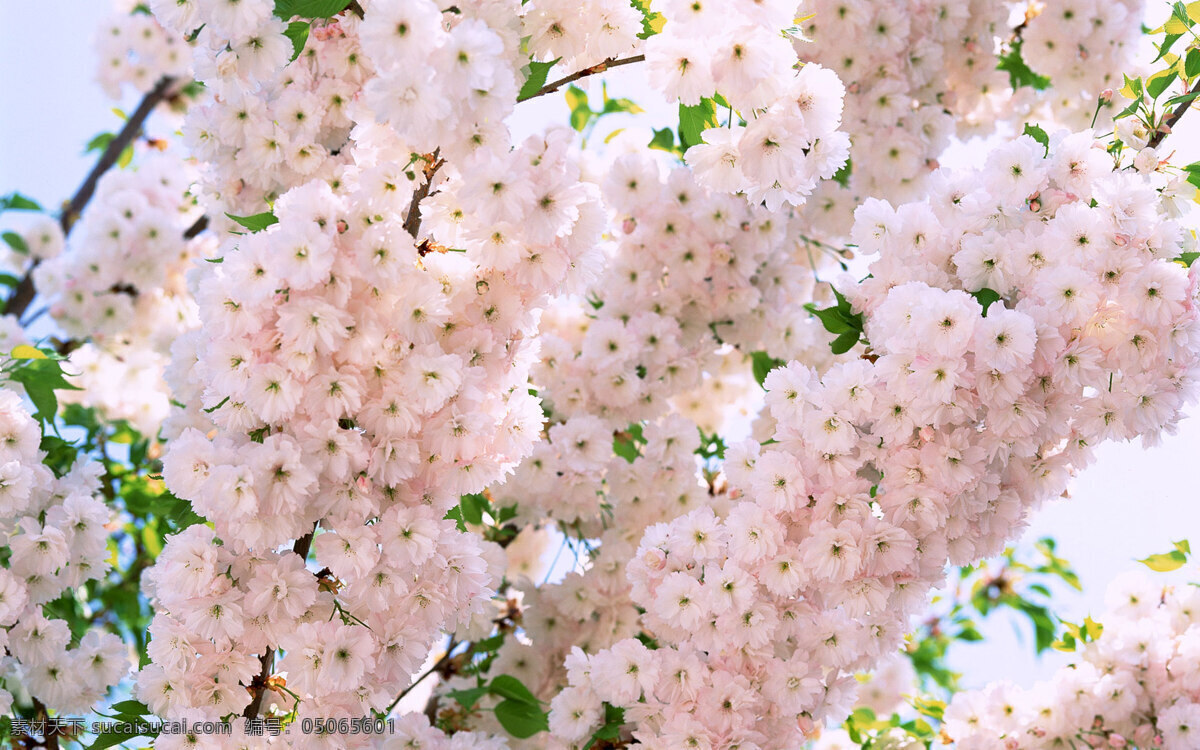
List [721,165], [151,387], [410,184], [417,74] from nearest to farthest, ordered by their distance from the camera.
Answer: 1. [417,74]
2. [410,184]
3. [721,165]
4. [151,387]

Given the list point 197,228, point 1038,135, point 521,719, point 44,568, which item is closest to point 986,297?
point 1038,135

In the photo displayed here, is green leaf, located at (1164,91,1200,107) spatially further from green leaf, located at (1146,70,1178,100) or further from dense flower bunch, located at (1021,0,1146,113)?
dense flower bunch, located at (1021,0,1146,113)

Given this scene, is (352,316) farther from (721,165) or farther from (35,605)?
(35,605)

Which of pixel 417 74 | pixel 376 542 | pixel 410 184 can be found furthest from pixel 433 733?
pixel 417 74

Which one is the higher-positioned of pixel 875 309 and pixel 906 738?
pixel 875 309

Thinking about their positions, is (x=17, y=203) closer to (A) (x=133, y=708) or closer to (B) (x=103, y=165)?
(B) (x=103, y=165)
